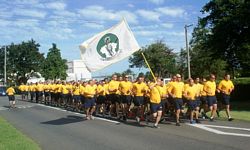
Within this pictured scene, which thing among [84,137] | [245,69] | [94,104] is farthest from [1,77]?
[84,137]

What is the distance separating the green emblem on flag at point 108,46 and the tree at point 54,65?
61245 millimetres

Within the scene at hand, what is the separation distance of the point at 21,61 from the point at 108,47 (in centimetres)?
7889

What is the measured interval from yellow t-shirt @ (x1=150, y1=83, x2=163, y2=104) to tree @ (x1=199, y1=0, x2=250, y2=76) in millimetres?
11692

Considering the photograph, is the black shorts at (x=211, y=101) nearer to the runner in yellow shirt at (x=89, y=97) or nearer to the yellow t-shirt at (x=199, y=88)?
the yellow t-shirt at (x=199, y=88)

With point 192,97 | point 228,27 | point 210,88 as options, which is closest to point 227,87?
point 210,88

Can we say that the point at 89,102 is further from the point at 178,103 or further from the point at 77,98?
the point at 77,98

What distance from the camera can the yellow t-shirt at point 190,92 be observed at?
16413 millimetres

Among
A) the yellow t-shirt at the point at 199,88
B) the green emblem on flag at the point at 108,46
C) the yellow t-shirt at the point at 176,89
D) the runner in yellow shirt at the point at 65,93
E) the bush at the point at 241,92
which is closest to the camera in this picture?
the yellow t-shirt at the point at 176,89

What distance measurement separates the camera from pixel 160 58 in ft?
233

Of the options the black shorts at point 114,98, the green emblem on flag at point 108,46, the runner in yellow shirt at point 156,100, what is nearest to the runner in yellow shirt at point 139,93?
the runner in yellow shirt at point 156,100

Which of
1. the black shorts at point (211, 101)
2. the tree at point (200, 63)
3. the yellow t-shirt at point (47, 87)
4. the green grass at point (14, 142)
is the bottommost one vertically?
the green grass at point (14, 142)

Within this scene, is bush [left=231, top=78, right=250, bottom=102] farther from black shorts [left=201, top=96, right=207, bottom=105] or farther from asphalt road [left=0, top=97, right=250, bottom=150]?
asphalt road [left=0, top=97, right=250, bottom=150]

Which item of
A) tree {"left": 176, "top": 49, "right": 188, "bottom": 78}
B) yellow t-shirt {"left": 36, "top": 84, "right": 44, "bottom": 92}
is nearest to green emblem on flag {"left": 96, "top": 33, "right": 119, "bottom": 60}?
yellow t-shirt {"left": 36, "top": 84, "right": 44, "bottom": 92}

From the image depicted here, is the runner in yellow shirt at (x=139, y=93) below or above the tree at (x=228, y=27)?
below
